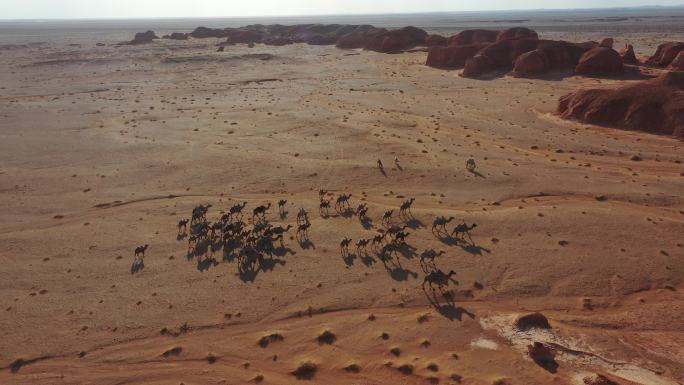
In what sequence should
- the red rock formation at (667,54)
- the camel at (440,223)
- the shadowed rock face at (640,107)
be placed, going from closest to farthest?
the camel at (440,223), the shadowed rock face at (640,107), the red rock formation at (667,54)

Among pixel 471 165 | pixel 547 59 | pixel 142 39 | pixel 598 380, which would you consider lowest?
pixel 598 380

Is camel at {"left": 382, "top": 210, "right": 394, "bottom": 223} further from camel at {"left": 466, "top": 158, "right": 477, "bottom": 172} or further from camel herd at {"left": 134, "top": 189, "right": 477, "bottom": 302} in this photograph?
camel at {"left": 466, "top": 158, "right": 477, "bottom": 172}

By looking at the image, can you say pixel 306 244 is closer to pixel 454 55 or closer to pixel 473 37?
pixel 454 55

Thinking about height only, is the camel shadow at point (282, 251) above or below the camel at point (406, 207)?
below

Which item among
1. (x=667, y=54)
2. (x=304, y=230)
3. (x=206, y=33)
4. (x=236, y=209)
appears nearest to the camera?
(x=304, y=230)

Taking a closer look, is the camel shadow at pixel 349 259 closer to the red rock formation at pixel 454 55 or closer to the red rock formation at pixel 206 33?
the red rock formation at pixel 454 55

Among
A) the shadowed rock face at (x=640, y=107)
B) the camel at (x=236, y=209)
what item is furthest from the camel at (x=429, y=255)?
the shadowed rock face at (x=640, y=107)

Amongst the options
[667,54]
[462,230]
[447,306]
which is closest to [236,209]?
[462,230]
